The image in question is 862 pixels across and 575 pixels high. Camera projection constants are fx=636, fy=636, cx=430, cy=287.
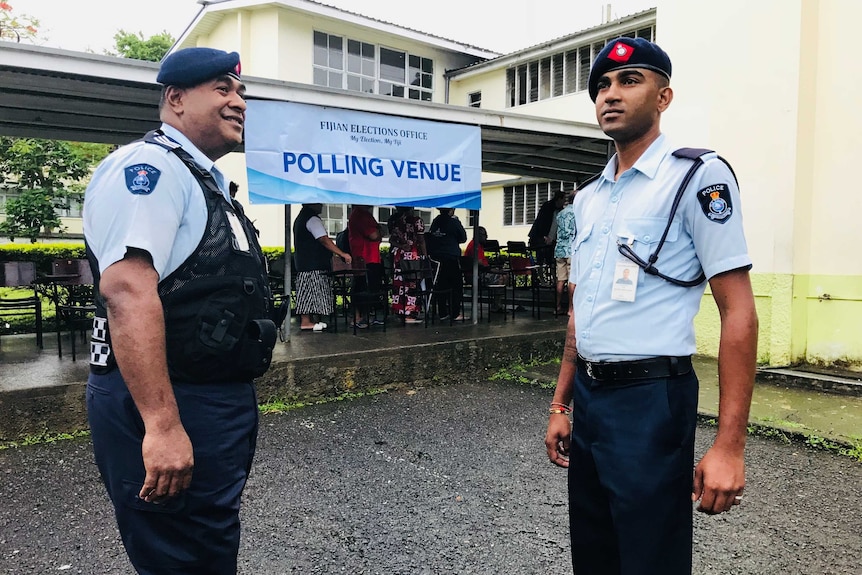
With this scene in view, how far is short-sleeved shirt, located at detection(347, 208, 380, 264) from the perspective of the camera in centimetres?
791

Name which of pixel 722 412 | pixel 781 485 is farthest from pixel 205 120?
pixel 781 485

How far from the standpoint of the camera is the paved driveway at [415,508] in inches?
120

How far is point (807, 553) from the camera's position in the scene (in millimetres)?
3121

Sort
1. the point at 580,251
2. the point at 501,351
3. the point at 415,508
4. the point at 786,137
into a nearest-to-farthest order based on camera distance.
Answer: the point at 580,251
the point at 415,508
the point at 786,137
the point at 501,351

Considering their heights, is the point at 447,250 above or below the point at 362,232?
below

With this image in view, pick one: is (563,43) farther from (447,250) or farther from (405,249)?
(405,249)

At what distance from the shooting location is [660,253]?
1.81 m

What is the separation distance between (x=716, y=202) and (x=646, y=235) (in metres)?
0.20

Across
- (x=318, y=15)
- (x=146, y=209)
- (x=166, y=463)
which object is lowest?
(x=166, y=463)

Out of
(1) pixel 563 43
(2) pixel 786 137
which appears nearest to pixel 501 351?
(2) pixel 786 137

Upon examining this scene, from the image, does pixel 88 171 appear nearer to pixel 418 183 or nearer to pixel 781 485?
pixel 418 183

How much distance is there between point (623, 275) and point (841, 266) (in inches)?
238

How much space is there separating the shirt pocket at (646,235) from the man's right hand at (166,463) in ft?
4.31

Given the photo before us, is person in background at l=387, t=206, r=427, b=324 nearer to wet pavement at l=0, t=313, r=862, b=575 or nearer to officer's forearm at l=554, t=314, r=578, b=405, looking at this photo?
wet pavement at l=0, t=313, r=862, b=575
